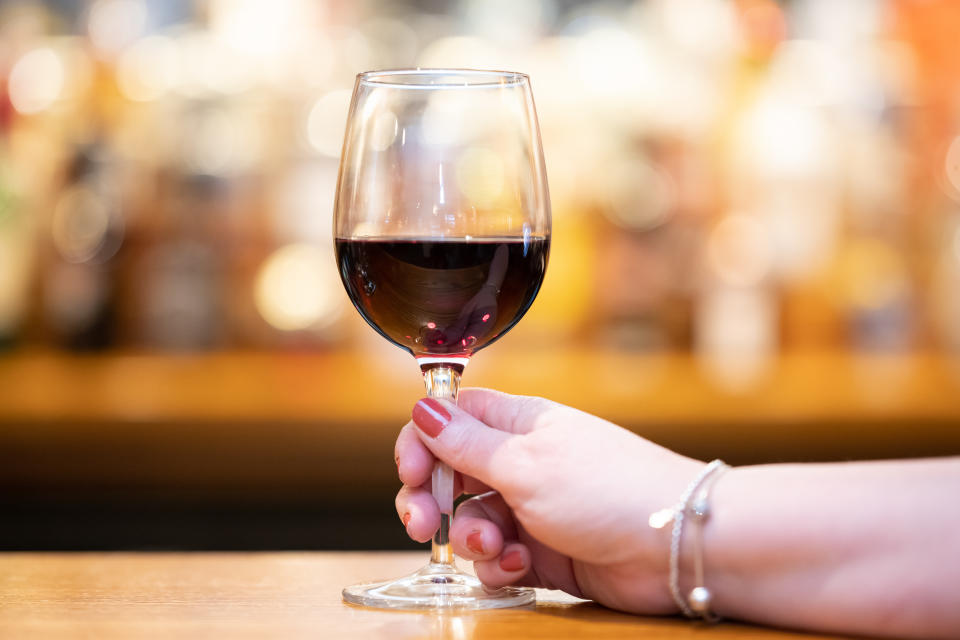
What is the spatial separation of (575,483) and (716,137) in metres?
2.00

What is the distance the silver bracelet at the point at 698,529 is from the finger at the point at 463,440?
94mm

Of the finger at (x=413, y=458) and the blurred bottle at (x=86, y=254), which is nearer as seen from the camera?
the finger at (x=413, y=458)

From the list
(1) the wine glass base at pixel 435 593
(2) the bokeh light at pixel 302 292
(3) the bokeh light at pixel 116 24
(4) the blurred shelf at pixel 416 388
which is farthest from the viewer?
(3) the bokeh light at pixel 116 24

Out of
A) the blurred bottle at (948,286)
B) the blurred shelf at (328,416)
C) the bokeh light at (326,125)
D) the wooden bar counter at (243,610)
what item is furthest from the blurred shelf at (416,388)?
the wooden bar counter at (243,610)

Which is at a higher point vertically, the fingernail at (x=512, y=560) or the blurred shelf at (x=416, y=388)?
the fingernail at (x=512, y=560)

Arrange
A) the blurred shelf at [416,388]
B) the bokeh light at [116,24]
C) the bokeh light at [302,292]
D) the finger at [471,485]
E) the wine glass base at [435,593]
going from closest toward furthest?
the wine glass base at [435,593]
the finger at [471,485]
the blurred shelf at [416,388]
the bokeh light at [302,292]
the bokeh light at [116,24]

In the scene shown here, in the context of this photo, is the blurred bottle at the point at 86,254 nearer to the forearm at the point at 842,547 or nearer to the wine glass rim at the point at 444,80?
the wine glass rim at the point at 444,80

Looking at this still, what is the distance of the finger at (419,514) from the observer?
32.0 inches

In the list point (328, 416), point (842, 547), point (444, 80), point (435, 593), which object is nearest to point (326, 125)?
point (328, 416)

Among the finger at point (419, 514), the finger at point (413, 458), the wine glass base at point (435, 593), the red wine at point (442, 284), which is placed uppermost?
the red wine at point (442, 284)

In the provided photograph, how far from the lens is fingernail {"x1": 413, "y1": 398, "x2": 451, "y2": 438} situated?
0.78 metres

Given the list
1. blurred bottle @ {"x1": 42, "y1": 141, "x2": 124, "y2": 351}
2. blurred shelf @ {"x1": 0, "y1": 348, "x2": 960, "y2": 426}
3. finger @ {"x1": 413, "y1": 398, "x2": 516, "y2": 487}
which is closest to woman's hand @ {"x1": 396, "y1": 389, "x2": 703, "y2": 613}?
finger @ {"x1": 413, "y1": 398, "x2": 516, "y2": 487}

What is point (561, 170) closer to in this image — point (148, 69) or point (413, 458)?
point (148, 69)

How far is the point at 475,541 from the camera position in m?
0.79
